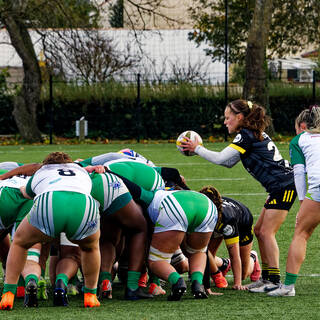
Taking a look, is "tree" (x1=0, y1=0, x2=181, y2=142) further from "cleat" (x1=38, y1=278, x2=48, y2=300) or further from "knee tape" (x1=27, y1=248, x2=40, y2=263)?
"cleat" (x1=38, y1=278, x2=48, y2=300)

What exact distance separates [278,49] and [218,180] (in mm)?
22194

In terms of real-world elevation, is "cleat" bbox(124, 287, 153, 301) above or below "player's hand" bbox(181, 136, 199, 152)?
below

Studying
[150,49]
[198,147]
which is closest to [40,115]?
[150,49]

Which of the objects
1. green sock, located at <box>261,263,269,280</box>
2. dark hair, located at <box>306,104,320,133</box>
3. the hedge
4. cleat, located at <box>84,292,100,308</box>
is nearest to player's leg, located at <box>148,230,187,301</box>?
cleat, located at <box>84,292,100,308</box>

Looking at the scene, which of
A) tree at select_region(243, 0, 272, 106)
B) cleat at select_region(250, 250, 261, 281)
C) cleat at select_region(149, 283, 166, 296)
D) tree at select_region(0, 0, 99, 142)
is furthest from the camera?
tree at select_region(243, 0, 272, 106)

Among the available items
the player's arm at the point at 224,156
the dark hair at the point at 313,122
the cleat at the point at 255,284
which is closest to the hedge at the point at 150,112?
the player's arm at the point at 224,156

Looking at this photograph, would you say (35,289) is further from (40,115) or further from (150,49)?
(150,49)

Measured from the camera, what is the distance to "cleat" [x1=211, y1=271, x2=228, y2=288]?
6520mm

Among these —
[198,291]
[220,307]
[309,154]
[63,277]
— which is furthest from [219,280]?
[63,277]

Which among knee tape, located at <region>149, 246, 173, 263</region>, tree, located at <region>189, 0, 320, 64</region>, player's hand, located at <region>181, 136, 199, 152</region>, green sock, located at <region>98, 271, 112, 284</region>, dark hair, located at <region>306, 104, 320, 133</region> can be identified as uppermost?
tree, located at <region>189, 0, 320, 64</region>

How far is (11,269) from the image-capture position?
18.2ft

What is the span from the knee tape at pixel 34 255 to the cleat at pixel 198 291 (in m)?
1.23

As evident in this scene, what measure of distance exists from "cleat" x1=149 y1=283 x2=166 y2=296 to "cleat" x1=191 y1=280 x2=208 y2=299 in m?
0.35

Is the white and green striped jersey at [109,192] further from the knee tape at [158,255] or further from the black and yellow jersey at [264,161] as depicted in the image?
the black and yellow jersey at [264,161]
